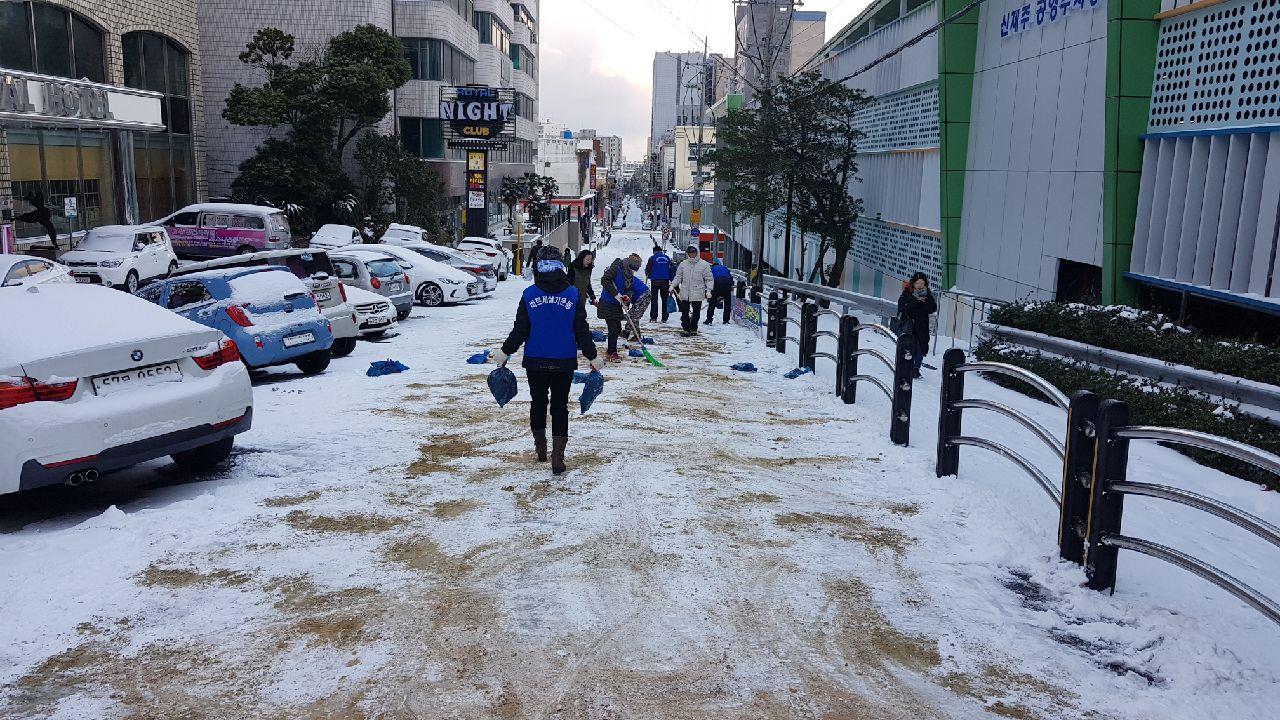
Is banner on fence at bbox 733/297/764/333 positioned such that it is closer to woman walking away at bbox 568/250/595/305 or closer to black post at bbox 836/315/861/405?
woman walking away at bbox 568/250/595/305

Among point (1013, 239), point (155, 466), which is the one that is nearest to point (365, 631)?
point (155, 466)

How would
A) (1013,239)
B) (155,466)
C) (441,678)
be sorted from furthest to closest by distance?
(1013,239) → (155,466) → (441,678)

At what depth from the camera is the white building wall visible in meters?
15.6

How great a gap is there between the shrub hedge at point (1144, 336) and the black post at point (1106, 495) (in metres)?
4.81

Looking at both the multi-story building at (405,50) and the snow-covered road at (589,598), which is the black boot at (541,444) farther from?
the multi-story building at (405,50)

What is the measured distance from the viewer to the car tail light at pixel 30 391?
589 cm

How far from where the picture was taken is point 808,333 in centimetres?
1321

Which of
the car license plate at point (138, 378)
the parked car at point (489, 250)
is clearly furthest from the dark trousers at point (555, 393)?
the parked car at point (489, 250)

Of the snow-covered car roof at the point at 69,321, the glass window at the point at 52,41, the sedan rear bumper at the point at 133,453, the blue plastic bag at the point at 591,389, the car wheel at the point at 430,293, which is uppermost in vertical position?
the glass window at the point at 52,41

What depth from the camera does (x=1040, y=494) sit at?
704cm

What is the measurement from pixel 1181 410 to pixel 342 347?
11070 mm

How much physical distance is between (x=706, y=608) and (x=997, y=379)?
32.9 feet

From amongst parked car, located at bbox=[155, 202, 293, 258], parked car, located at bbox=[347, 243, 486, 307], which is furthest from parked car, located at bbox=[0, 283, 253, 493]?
parked car, located at bbox=[155, 202, 293, 258]

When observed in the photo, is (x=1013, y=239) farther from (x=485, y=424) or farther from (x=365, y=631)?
(x=365, y=631)
